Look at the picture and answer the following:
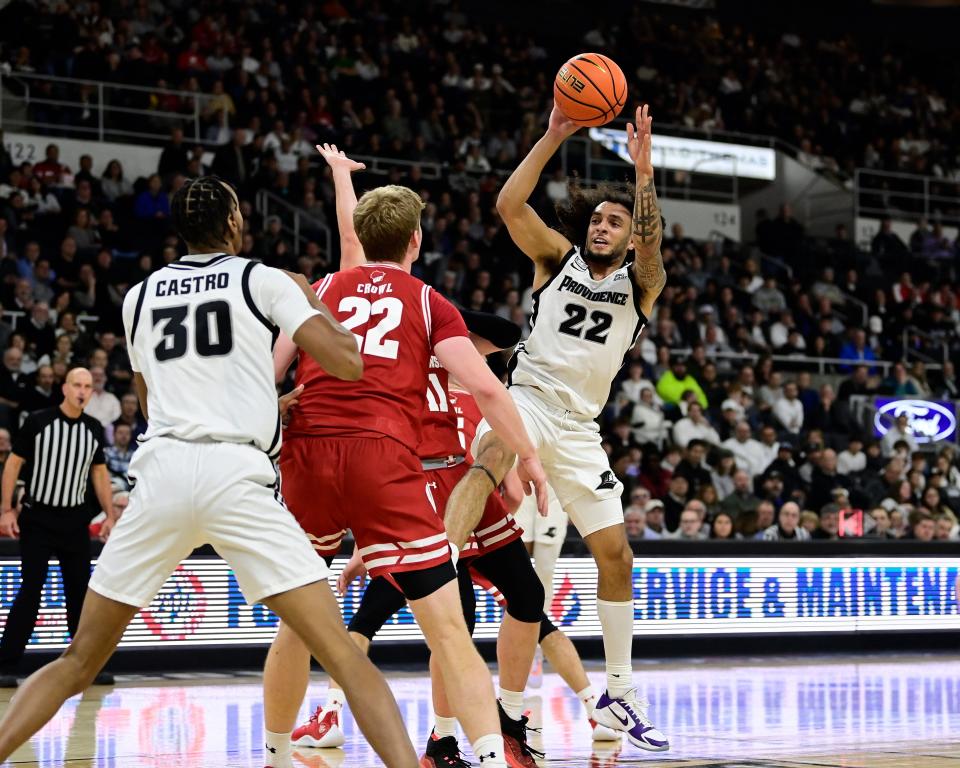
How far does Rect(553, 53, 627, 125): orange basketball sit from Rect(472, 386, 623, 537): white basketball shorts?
1.38 meters

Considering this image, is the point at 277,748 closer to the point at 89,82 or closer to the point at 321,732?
the point at 321,732

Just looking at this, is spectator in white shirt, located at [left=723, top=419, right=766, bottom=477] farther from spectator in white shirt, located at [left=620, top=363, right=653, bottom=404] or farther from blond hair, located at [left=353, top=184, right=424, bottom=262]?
blond hair, located at [left=353, top=184, right=424, bottom=262]

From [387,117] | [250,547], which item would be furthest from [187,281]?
[387,117]

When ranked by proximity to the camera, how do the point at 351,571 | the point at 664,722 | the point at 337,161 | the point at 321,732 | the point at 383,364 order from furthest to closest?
the point at 664,722, the point at 321,732, the point at 337,161, the point at 351,571, the point at 383,364

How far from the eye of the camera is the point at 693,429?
670 inches

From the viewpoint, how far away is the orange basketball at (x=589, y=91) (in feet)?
22.7

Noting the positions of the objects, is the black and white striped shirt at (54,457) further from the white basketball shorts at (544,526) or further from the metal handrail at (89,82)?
the metal handrail at (89,82)

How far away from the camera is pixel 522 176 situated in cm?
679

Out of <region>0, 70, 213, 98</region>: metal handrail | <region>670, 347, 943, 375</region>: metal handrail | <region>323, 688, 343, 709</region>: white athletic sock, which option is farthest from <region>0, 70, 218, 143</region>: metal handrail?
<region>323, 688, 343, 709</region>: white athletic sock

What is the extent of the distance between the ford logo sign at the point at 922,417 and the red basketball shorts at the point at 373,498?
15.5 m

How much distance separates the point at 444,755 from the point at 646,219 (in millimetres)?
Answer: 2577

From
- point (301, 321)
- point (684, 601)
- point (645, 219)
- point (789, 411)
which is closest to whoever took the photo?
point (301, 321)

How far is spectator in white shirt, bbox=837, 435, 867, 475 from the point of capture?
59.4 ft

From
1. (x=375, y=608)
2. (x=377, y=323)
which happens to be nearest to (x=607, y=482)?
(x=375, y=608)
